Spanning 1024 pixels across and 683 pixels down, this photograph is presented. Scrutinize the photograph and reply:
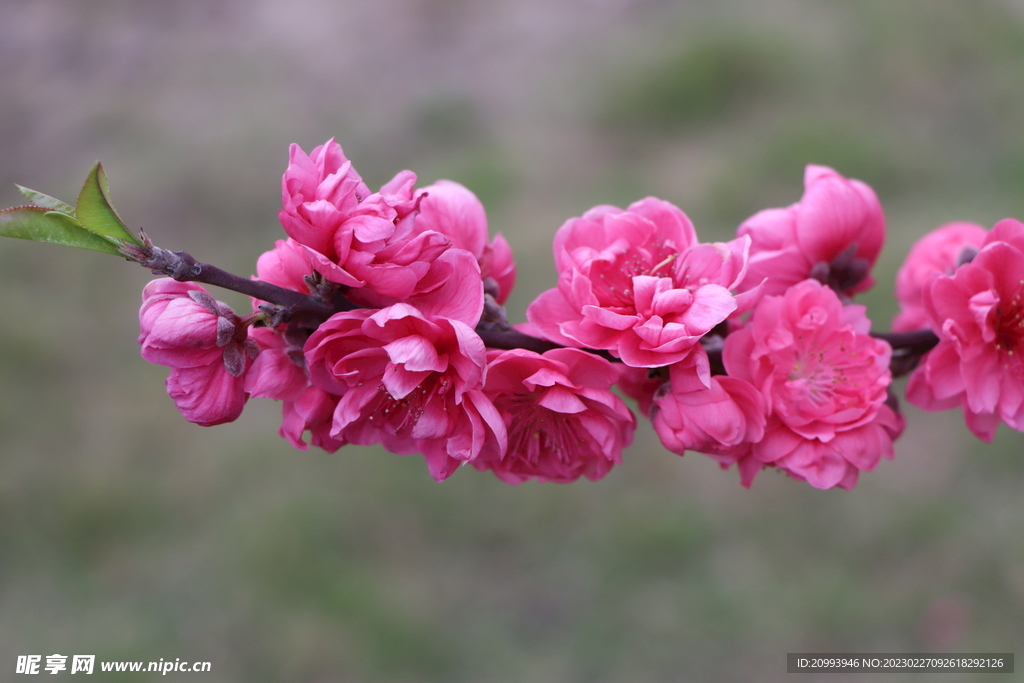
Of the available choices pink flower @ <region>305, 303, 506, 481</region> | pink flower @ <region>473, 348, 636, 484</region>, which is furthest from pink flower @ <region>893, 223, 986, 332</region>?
pink flower @ <region>305, 303, 506, 481</region>

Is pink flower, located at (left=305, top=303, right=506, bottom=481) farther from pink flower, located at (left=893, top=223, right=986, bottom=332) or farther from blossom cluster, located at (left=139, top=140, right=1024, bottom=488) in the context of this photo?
pink flower, located at (left=893, top=223, right=986, bottom=332)

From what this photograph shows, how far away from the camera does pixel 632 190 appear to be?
119 inches

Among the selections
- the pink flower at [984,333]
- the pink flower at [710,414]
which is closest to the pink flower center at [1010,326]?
the pink flower at [984,333]

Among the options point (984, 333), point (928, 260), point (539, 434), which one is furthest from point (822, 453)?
point (928, 260)

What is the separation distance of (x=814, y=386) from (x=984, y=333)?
0.18 metres

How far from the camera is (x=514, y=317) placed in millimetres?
2684

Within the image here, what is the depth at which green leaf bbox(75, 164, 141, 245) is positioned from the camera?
2.09 ft

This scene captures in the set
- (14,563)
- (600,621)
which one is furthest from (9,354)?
(600,621)

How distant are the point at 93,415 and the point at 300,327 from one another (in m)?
2.39

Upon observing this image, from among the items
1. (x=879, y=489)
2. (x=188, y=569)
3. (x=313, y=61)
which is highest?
(x=313, y=61)

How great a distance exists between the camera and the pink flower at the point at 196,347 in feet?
2.29

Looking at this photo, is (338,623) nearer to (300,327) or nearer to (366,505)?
(366,505)

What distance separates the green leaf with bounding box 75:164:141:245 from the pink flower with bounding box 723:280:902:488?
0.64 meters

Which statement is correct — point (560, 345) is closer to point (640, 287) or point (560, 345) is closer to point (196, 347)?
point (640, 287)
